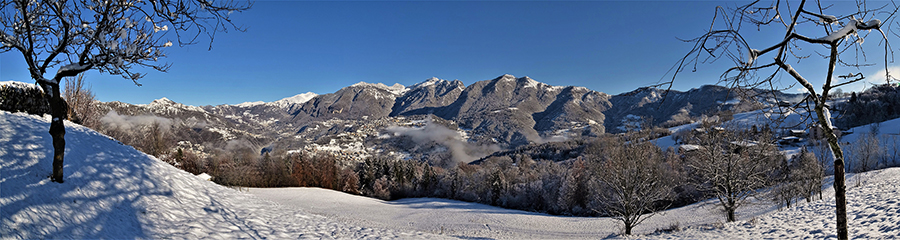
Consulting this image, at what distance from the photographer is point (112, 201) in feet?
21.0

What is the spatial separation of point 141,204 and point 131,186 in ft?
3.37

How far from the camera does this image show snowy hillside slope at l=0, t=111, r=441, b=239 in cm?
503

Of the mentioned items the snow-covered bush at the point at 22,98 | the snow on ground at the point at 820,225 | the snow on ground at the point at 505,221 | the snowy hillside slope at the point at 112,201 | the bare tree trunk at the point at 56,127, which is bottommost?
the snow on ground at the point at 505,221

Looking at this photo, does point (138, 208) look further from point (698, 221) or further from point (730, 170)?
point (698, 221)

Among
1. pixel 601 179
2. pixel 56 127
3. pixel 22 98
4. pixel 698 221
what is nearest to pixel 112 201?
pixel 56 127

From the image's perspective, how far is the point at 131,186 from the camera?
7398 millimetres

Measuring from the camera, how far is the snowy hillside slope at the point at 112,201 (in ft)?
16.5

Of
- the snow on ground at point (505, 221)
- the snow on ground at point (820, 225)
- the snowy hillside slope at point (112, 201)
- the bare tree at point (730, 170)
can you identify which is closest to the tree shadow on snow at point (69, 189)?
the snowy hillside slope at point (112, 201)

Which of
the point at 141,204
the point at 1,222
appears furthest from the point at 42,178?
the point at 1,222

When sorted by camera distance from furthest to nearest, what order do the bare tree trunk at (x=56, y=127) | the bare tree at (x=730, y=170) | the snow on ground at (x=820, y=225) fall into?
the bare tree at (x=730, y=170) → the snow on ground at (x=820, y=225) → the bare tree trunk at (x=56, y=127)

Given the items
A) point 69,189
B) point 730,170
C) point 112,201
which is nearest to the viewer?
point 69,189

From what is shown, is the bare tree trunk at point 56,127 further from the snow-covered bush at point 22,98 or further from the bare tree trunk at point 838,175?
the bare tree trunk at point 838,175

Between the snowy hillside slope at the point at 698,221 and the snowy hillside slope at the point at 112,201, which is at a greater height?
the snowy hillside slope at the point at 112,201

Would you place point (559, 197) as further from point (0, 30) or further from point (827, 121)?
point (0, 30)
